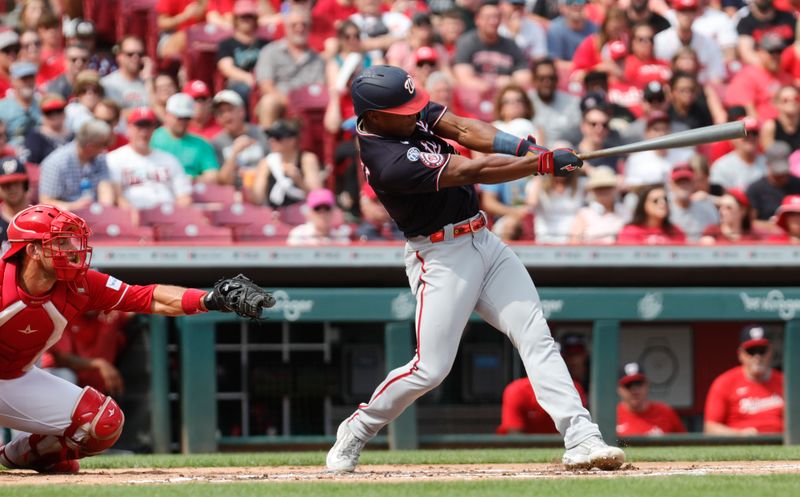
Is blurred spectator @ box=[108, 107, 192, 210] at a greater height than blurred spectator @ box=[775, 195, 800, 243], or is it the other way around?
blurred spectator @ box=[108, 107, 192, 210]

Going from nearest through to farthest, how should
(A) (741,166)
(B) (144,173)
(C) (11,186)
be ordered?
(C) (11,186), (B) (144,173), (A) (741,166)

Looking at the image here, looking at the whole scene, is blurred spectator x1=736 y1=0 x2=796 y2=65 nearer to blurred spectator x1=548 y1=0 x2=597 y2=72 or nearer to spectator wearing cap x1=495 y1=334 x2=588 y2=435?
blurred spectator x1=548 y1=0 x2=597 y2=72

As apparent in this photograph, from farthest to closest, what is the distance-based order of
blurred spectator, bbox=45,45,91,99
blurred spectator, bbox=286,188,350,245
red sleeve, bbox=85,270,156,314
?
1. blurred spectator, bbox=45,45,91,99
2. blurred spectator, bbox=286,188,350,245
3. red sleeve, bbox=85,270,156,314

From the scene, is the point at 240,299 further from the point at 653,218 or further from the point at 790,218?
the point at 790,218

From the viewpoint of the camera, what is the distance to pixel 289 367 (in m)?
7.58

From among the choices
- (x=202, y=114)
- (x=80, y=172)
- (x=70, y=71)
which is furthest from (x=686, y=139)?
(x=70, y=71)

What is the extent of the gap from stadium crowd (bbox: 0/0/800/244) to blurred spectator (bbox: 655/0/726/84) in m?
0.02

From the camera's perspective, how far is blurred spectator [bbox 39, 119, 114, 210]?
28.0 ft

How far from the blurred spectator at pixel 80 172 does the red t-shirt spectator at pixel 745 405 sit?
4008mm

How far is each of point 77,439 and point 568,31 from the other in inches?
294

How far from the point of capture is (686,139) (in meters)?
5.13

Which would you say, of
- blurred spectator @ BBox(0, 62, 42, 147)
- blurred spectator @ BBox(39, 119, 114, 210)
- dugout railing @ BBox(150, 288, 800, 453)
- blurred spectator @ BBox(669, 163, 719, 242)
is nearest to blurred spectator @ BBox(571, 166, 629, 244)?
blurred spectator @ BBox(669, 163, 719, 242)

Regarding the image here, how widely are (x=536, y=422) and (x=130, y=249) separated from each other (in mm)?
2521

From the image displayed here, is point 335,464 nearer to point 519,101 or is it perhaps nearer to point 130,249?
point 130,249
